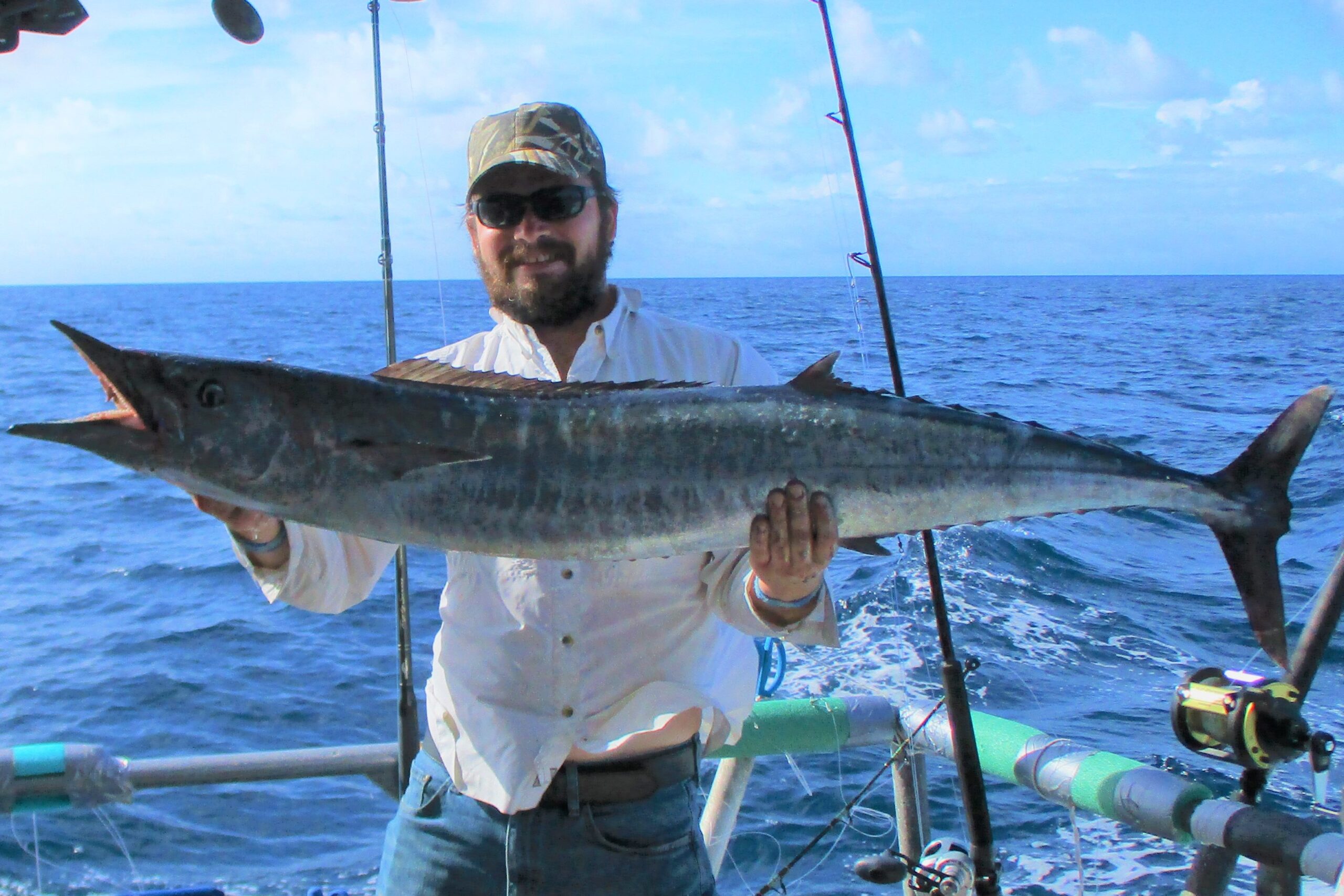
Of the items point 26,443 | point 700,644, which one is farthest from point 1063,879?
point 26,443

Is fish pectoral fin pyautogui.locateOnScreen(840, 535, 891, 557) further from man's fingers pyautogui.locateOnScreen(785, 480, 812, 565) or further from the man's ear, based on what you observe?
the man's ear

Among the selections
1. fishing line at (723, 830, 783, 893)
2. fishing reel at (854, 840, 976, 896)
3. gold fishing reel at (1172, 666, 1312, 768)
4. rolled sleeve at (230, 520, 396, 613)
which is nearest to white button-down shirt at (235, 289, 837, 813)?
rolled sleeve at (230, 520, 396, 613)

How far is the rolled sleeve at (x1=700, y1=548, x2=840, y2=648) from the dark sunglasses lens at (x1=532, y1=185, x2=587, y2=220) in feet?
3.63

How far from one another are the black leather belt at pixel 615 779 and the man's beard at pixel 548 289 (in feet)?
4.20

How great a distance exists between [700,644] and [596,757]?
0.41 m

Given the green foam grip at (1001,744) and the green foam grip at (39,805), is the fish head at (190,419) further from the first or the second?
the green foam grip at (1001,744)

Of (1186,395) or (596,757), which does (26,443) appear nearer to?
(596,757)

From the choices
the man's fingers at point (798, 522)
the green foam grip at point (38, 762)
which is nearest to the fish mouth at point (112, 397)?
the man's fingers at point (798, 522)

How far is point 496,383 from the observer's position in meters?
2.49

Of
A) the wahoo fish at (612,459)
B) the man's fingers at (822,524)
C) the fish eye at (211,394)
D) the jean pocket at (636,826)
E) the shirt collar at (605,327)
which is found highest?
the shirt collar at (605,327)

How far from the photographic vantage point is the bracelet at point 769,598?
262cm

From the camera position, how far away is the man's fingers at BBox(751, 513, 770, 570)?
2410 mm

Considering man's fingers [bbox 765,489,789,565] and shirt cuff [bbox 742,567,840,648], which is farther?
shirt cuff [bbox 742,567,840,648]

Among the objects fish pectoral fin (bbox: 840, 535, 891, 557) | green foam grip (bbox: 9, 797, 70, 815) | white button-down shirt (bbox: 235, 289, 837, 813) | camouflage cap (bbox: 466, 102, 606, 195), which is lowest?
green foam grip (bbox: 9, 797, 70, 815)
